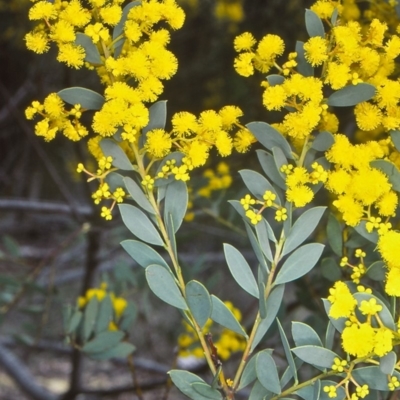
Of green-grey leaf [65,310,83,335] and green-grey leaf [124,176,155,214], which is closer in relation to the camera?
green-grey leaf [124,176,155,214]

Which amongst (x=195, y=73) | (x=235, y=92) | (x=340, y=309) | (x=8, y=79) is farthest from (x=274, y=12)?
(x=340, y=309)

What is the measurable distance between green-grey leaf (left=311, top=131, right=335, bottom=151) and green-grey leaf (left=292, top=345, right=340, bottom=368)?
0.15 m

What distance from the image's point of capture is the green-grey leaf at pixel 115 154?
1.54 ft

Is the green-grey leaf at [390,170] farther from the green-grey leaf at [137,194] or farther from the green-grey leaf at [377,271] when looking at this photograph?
the green-grey leaf at [137,194]

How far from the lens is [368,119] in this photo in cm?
48

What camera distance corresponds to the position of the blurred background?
1.25m

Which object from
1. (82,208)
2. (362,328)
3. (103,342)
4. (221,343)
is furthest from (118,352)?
(82,208)

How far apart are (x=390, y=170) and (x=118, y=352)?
40 centimetres

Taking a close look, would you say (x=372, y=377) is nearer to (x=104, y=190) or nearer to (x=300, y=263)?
(x=300, y=263)

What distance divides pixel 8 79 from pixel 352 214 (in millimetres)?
1574

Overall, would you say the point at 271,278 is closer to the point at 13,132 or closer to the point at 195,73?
the point at 195,73

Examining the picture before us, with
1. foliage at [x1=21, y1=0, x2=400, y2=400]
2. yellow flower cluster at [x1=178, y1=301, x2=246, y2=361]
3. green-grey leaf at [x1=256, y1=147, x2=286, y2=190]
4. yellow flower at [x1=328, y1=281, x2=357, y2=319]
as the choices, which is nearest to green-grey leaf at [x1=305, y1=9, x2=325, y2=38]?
foliage at [x1=21, y1=0, x2=400, y2=400]

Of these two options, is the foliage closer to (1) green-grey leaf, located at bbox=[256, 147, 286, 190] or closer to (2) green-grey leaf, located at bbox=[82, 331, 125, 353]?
(1) green-grey leaf, located at bbox=[256, 147, 286, 190]

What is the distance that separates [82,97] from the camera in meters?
0.47
